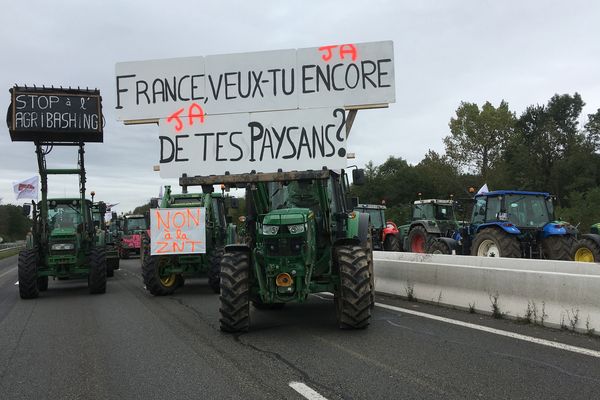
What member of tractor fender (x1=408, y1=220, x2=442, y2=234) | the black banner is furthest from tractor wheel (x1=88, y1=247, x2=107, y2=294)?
tractor fender (x1=408, y1=220, x2=442, y2=234)

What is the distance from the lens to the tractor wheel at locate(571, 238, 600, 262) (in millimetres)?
12927

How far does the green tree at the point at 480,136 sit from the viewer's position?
60.0 m

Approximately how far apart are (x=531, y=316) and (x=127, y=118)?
644 centimetres

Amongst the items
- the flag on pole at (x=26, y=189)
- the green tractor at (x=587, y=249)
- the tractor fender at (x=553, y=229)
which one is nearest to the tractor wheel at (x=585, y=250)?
the green tractor at (x=587, y=249)

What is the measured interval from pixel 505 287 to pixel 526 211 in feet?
23.8

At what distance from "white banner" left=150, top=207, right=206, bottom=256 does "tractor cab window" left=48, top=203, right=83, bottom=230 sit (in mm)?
4116

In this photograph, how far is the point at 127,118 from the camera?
26.9ft

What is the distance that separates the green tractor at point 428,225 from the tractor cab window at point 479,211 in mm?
3464

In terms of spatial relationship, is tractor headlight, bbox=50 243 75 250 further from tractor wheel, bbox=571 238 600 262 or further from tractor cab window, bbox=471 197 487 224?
tractor wheel, bbox=571 238 600 262

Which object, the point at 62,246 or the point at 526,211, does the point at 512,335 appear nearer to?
the point at 526,211

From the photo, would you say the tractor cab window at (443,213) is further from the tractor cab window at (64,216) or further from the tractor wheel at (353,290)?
the tractor wheel at (353,290)

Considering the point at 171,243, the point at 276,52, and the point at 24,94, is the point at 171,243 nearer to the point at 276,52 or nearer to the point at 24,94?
the point at 276,52

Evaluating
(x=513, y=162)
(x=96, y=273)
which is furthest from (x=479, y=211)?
(x=513, y=162)

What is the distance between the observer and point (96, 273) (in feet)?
42.8
